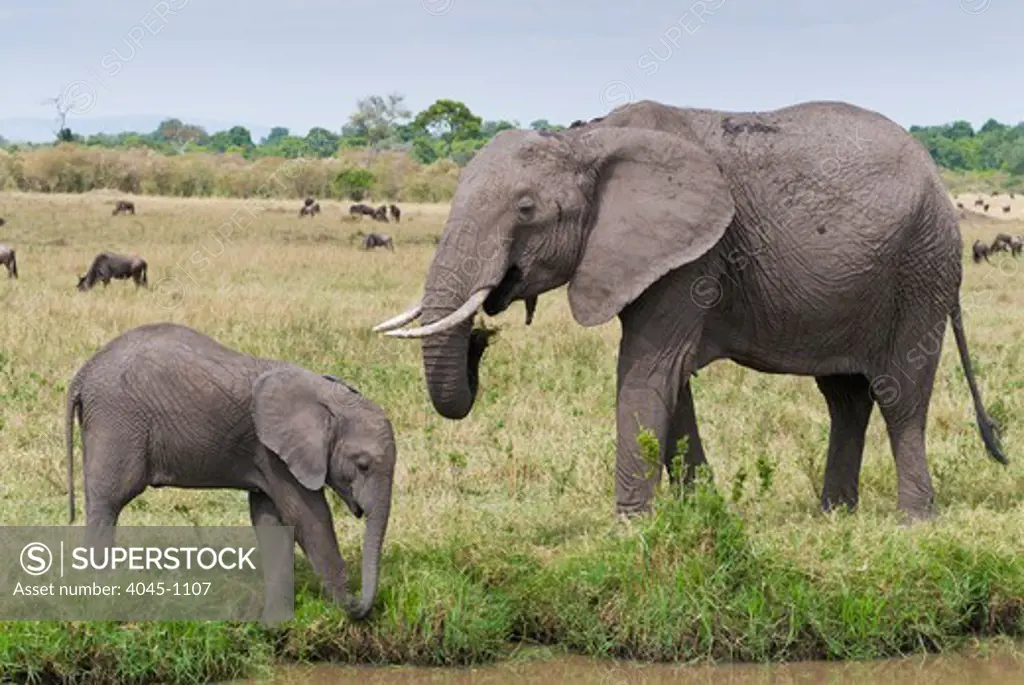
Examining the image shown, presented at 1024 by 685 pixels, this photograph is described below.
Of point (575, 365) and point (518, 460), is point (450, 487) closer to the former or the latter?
point (518, 460)

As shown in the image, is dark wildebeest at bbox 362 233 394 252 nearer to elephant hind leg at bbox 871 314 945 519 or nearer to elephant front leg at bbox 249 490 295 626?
elephant hind leg at bbox 871 314 945 519

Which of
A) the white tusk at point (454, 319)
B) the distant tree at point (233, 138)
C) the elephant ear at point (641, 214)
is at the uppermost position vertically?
the elephant ear at point (641, 214)

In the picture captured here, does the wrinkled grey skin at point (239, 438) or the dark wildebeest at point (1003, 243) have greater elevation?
the wrinkled grey skin at point (239, 438)

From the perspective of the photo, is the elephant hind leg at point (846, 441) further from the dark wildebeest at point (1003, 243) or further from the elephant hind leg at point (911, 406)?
the dark wildebeest at point (1003, 243)

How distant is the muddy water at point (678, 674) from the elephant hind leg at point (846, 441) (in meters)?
1.85

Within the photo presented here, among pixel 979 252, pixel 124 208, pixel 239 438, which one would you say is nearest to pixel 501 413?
pixel 239 438

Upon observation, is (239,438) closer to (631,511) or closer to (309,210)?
(631,511)

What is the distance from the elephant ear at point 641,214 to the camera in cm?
761

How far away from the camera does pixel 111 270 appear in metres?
20.0

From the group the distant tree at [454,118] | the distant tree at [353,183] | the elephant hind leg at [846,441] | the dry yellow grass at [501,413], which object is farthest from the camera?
the distant tree at [454,118]

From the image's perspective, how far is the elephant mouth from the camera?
7570 millimetres

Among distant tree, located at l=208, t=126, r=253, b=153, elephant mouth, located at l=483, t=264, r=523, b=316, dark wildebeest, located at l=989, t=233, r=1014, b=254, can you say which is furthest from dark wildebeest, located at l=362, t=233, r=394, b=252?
distant tree, located at l=208, t=126, r=253, b=153

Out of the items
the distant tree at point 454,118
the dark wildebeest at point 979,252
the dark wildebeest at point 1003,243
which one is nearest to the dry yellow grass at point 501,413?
the dark wildebeest at point 979,252

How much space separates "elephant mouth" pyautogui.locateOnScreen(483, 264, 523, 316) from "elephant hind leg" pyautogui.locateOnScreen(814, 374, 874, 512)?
2092 mm
